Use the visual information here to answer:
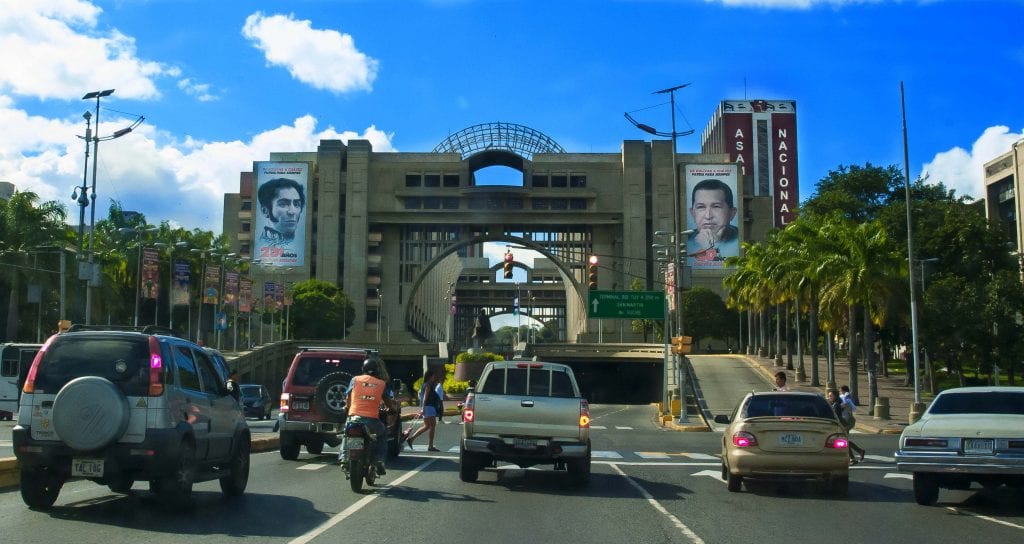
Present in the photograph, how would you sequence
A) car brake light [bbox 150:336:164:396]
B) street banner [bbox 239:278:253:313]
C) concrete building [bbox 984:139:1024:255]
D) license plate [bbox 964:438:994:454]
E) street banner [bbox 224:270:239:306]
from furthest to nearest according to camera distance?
concrete building [bbox 984:139:1024:255]
street banner [bbox 239:278:253:313]
street banner [bbox 224:270:239:306]
license plate [bbox 964:438:994:454]
car brake light [bbox 150:336:164:396]

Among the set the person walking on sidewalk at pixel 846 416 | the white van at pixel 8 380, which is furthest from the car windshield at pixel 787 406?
the white van at pixel 8 380

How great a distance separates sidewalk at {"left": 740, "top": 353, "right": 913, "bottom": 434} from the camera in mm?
36531

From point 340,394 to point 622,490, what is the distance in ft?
18.4

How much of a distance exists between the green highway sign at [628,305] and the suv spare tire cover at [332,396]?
34803 mm

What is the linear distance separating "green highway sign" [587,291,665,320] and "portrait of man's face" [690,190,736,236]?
5702 cm

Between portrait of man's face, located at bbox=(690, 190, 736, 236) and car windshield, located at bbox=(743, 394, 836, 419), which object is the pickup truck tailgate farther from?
portrait of man's face, located at bbox=(690, 190, 736, 236)

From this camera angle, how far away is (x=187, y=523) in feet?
33.8

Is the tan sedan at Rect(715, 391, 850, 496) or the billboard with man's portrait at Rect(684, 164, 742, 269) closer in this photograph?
the tan sedan at Rect(715, 391, 850, 496)

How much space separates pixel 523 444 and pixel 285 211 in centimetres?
10211

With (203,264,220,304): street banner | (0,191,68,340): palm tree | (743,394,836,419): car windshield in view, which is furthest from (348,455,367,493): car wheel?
(203,264,220,304): street banner

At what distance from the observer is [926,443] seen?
12.1m

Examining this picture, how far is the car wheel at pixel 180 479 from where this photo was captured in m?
10.6

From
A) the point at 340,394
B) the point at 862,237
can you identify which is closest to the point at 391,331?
the point at 862,237

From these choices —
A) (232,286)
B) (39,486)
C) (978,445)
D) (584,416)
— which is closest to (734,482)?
A: (584,416)
